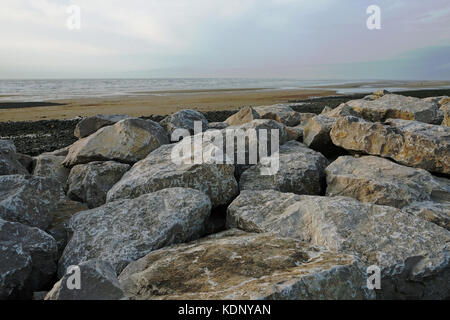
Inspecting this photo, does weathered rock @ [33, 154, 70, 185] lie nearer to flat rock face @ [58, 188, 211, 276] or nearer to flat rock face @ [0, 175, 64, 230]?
flat rock face @ [0, 175, 64, 230]

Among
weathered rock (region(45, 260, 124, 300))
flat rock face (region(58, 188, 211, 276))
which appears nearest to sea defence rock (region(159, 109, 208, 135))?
flat rock face (region(58, 188, 211, 276))

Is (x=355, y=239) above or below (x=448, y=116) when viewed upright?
below

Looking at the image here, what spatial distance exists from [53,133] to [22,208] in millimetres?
11931

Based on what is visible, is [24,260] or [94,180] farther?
[94,180]

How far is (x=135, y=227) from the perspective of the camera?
4.39 metres

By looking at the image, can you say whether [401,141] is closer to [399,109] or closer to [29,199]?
[399,109]

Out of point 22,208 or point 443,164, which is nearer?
point 22,208

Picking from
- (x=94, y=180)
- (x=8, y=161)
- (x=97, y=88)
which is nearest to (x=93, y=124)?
(x=8, y=161)

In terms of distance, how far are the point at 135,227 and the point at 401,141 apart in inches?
184

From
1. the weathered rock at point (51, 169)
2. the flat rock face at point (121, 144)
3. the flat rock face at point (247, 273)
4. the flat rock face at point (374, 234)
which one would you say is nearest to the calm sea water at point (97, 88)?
the weathered rock at point (51, 169)

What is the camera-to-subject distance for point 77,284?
2.84 meters
